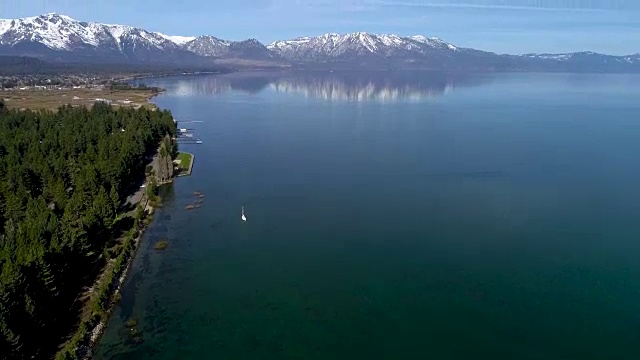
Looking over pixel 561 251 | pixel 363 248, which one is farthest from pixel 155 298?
pixel 561 251

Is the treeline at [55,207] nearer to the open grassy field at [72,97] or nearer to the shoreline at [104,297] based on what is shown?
the shoreline at [104,297]

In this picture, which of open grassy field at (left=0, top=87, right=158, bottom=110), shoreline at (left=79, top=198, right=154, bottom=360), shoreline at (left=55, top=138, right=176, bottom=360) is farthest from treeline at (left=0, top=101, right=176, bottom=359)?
open grassy field at (left=0, top=87, right=158, bottom=110)

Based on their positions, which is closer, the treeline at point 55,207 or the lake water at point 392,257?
the treeline at point 55,207

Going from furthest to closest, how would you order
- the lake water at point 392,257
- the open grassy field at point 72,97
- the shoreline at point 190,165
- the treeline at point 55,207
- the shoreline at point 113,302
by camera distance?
the open grassy field at point 72,97 → the shoreline at point 190,165 → the lake water at point 392,257 → the shoreline at point 113,302 → the treeline at point 55,207

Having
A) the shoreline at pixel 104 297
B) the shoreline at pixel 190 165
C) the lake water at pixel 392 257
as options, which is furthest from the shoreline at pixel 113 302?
the shoreline at pixel 190 165

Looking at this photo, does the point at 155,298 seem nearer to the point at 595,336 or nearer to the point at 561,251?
the point at 595,336

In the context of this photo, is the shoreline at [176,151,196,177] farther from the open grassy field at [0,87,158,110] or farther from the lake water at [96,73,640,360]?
the open grassy field at [0,87,158,110]

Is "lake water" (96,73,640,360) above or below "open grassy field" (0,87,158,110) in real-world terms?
below
